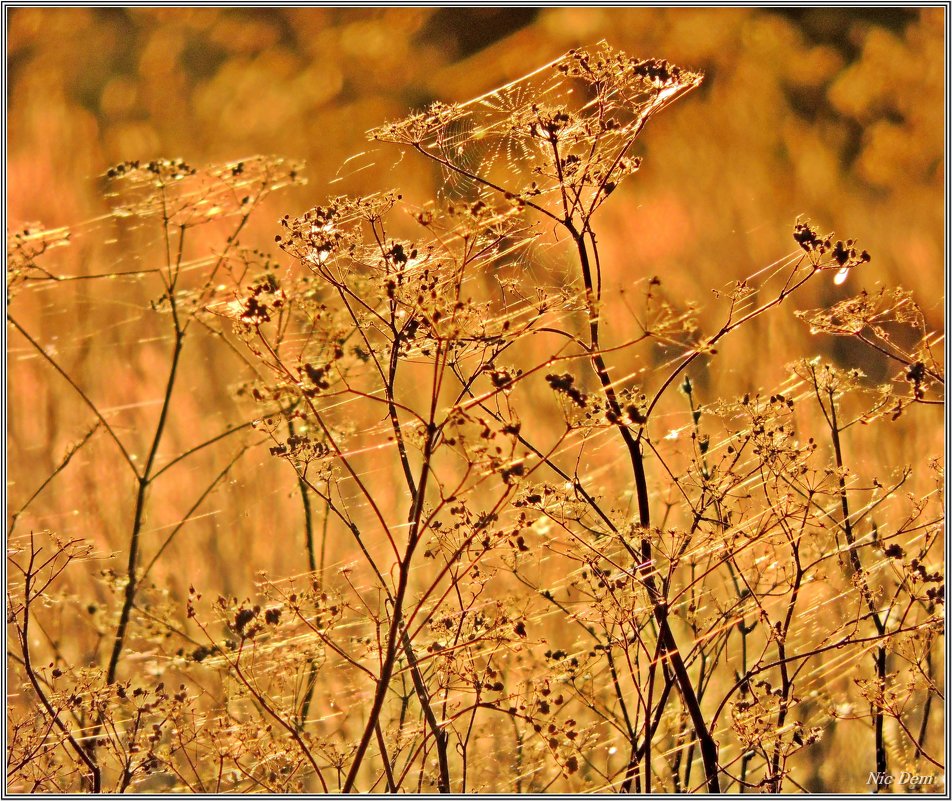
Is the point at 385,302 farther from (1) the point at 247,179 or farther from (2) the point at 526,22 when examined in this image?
(2) the point at 526,22

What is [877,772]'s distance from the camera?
0.80m

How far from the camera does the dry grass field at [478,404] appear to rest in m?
0.76

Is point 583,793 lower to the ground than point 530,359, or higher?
lower

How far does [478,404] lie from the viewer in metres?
0.73

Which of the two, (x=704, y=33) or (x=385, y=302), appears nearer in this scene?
(x=385, y=302)

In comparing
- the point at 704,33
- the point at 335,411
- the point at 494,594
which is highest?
the point at 704,33

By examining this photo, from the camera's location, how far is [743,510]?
2.52 feet

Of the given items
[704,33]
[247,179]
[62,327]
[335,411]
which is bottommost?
[335,411]

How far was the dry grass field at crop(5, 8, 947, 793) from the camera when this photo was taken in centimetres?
76

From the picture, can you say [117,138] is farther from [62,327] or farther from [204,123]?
[62,327]

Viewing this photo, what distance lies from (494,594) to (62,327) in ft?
1.74

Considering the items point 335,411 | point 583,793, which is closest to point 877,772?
point 583,793

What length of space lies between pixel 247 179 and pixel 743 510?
0.62 m

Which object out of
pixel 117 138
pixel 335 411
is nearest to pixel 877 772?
pixel 335 411
